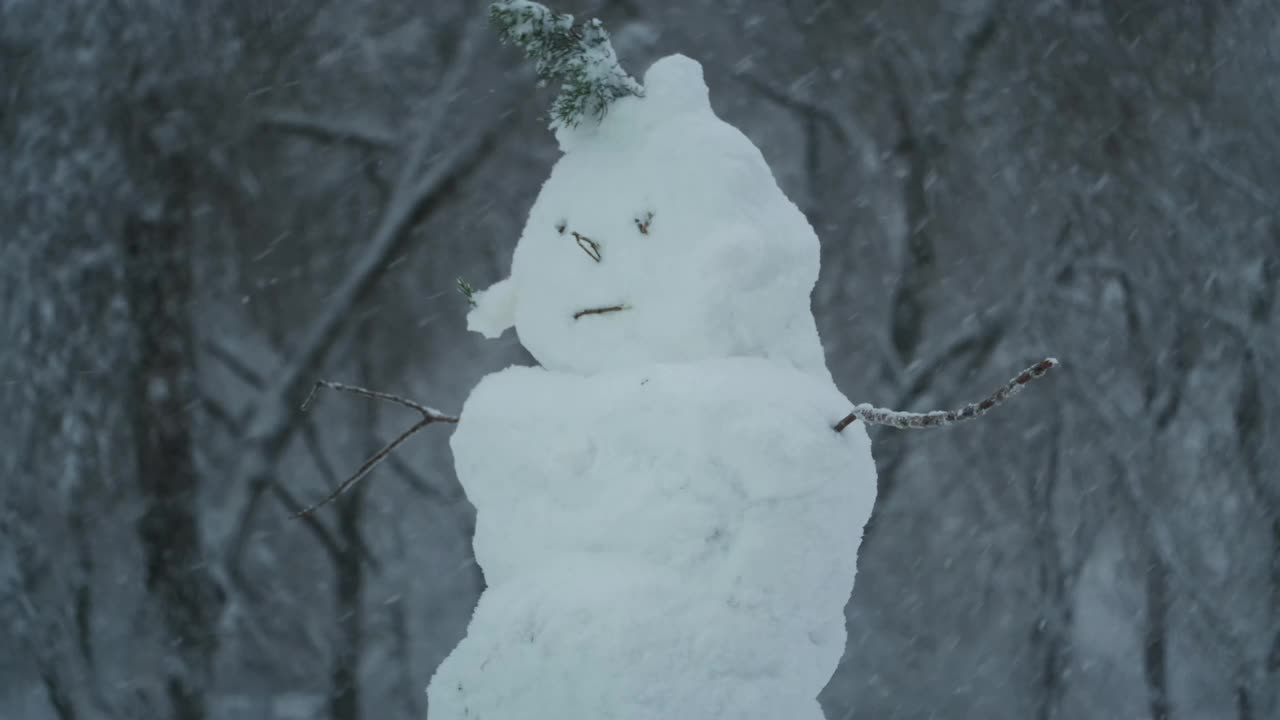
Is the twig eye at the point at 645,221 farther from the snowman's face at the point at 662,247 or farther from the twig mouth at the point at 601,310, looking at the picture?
the twig mouth at the point at 601,310

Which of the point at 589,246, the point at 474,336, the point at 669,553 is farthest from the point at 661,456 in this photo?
the point at 474,336

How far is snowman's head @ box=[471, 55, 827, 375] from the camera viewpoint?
1.31 metres

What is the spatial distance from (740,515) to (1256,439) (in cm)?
296

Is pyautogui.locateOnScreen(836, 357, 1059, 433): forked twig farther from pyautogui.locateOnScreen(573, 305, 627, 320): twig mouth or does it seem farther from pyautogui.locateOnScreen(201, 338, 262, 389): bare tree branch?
pyautogui.locateOnScreen(201, 338, 262, 389): bare tree branch

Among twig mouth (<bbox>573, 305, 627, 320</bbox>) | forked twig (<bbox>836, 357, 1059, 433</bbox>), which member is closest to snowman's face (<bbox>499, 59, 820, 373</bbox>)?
twig mouth (<bbox>573, 305, 627, 320</bbox>)

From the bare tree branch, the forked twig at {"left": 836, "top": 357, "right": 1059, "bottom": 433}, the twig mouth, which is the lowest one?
the forked twig at {"left": 836, "top": 357, "right": 1059, "bottom": 433}

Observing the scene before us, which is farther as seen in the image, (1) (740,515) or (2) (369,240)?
(2) (369,240)

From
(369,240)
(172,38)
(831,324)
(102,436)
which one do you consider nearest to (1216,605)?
(831,324)

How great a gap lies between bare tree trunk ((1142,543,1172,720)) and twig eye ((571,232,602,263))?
109 inches

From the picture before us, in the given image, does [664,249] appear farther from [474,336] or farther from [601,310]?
[474,336]

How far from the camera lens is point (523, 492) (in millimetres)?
1352

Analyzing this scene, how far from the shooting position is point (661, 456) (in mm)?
1255

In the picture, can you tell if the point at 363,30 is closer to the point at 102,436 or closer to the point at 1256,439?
the point at 102,436

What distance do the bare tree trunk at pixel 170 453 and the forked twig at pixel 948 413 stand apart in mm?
2507
